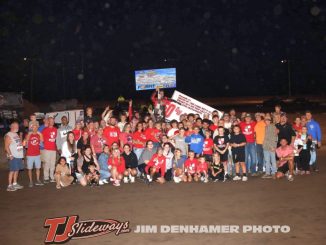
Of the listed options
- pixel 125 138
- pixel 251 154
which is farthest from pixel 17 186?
pixel 251 154

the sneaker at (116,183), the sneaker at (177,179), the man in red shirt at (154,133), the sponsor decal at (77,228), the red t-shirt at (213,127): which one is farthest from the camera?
the red t-shirt at (213,127)

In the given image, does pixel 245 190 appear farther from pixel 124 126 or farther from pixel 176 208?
pixel 124 126

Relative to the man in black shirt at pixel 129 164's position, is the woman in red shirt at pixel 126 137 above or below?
above

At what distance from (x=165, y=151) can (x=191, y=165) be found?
2.63 feet

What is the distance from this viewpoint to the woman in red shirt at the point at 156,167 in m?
12.0

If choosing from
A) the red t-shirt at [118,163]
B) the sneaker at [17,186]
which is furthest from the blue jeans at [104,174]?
the sneaker at [17,186]

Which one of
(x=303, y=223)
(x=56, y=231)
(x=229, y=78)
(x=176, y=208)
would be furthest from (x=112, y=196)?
(x=229, y=78)

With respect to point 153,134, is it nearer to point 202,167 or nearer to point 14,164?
point 202,167

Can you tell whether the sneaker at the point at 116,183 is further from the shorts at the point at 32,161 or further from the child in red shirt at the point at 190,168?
the shorts at the point at 32,161

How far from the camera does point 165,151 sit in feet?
40.1

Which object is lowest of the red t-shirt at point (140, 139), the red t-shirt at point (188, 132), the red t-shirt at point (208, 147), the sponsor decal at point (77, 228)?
the sponsor decal at point (77, 228)

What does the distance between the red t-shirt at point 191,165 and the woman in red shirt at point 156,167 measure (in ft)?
2.03

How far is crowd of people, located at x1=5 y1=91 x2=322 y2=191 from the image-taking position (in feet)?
39.0

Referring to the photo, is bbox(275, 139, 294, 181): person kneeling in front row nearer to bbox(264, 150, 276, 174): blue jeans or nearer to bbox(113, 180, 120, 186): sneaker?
bbox(264, 150, 276, 174): blue jeans
